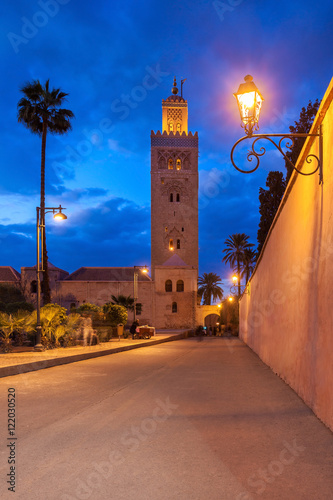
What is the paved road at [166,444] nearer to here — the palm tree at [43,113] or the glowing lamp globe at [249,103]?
the glowing lamp globe at [249,103]

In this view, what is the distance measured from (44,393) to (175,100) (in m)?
79.3

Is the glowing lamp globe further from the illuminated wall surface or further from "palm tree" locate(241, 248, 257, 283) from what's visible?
"palm tree" locate(241, 248, 257, 283)

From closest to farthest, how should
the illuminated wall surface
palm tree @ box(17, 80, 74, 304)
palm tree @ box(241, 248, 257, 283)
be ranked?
the illuminated wall surface < palm tree @ box(17, 80, 74, 304) < palm tree @ box(241, 248, 257, 283)

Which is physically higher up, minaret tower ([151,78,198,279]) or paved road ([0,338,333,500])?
minaret tower ([151,78,198,279])

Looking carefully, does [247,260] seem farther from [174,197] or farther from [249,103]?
[249,103]

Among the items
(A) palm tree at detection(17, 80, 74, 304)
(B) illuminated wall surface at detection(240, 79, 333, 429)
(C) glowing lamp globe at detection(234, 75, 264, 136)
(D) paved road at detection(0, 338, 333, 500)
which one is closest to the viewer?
(D) paved road at detection(0, 338, 333, 500)

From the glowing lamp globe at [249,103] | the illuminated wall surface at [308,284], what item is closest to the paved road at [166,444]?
the illuminated wall surface at [308,284]

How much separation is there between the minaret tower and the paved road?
62.4 meters

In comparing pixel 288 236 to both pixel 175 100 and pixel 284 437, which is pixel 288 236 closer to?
pixel 284 437

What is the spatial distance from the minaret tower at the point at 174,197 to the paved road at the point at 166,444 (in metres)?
62.4

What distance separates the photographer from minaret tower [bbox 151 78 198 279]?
236 feet

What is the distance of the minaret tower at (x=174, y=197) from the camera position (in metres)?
72.1

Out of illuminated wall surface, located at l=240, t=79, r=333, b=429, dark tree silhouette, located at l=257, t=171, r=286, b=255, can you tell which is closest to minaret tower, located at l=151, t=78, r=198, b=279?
dark tree silhouette, located at l=257, t=171, r=286, b=255

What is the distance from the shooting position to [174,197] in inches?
2906
